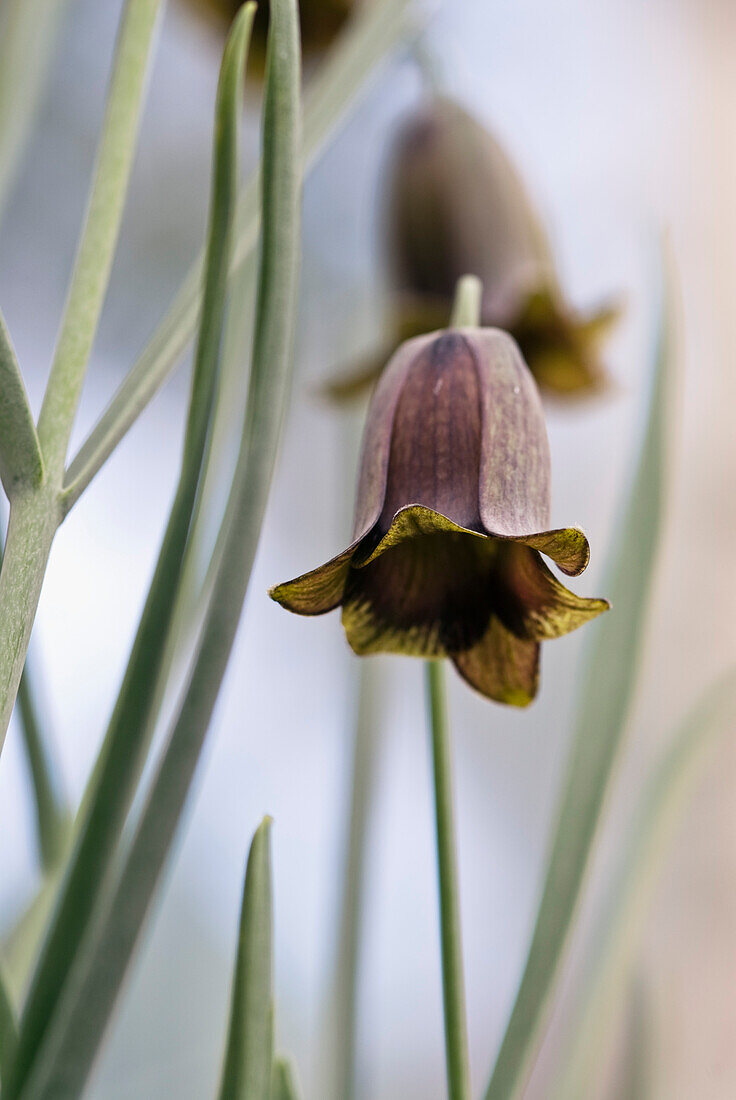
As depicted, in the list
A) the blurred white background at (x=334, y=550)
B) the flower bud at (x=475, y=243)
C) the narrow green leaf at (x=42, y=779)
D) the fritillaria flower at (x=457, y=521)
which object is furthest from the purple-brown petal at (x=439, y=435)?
the blurred white background at (x=334, y=550)

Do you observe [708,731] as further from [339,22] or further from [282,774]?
[282,774]

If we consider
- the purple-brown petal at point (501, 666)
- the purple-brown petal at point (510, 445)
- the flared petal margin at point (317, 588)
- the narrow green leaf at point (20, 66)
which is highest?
the narrow green leaf at point (20, 66)

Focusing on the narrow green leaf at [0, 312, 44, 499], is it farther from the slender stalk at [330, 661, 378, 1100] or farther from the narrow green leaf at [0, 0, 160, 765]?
the slender stalk at [330, 661, 378, 1100]

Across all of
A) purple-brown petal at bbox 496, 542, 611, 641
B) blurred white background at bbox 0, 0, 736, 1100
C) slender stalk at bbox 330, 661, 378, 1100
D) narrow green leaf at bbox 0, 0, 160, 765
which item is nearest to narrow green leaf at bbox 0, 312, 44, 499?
narrow green leaf at bbox 0, 0, 160, 765

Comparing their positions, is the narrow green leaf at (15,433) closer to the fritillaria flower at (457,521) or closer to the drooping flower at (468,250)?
the fritillaria flower at (457,521)

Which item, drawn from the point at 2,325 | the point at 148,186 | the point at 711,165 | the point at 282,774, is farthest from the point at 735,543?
the point at 2,325

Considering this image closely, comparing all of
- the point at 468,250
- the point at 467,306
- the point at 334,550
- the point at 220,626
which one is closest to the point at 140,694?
the point at 220,626
